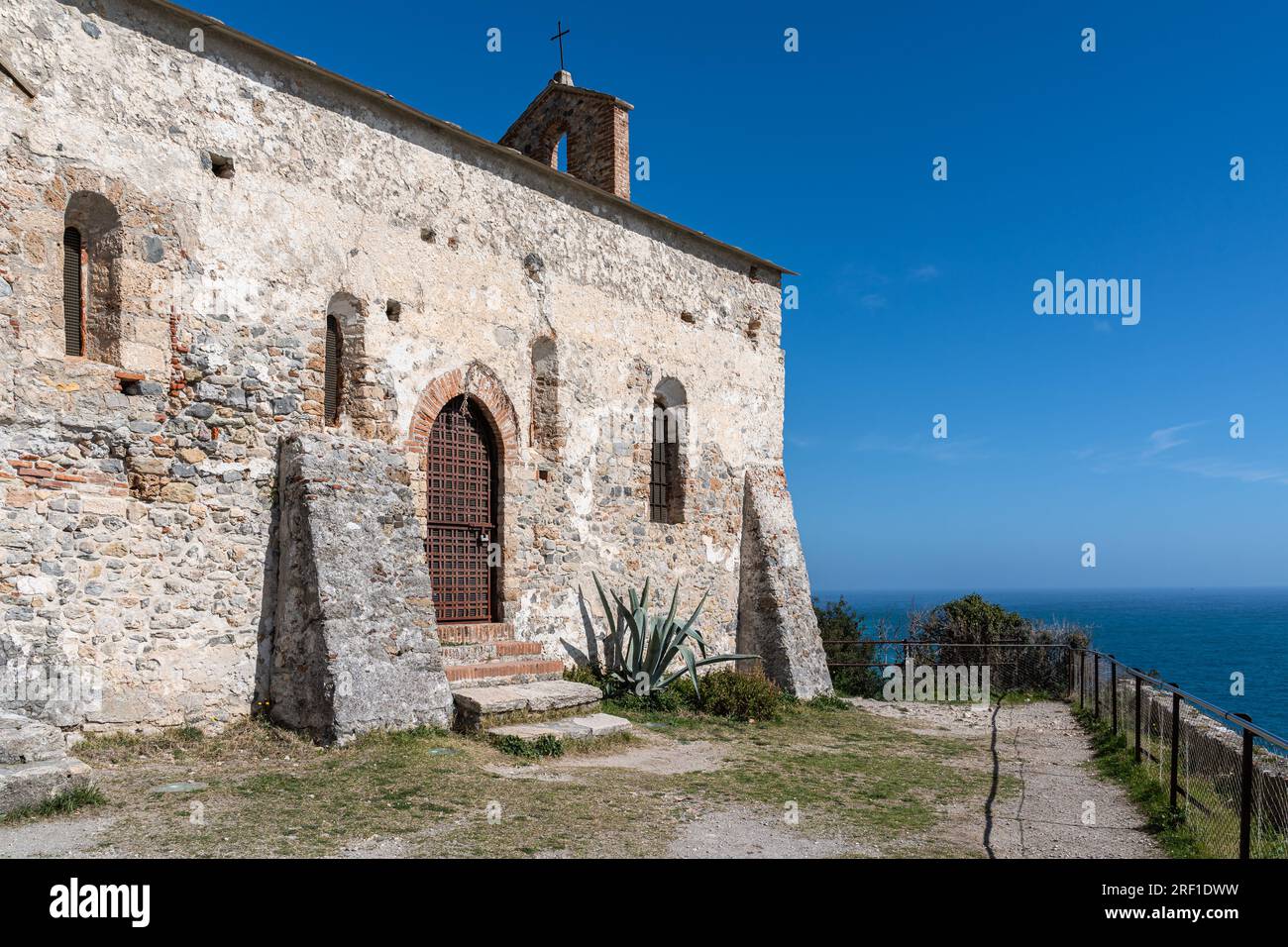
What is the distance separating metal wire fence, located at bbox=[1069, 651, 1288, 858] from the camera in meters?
5.72

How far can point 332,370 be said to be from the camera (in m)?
9.51

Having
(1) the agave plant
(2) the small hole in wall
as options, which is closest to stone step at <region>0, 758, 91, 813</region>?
(2) the small hole in wall

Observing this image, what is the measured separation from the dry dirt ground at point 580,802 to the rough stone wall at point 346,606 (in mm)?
331

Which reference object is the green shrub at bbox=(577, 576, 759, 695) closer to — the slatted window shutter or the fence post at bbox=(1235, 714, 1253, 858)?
the slatted window shutter

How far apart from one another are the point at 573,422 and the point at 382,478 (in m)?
3.17

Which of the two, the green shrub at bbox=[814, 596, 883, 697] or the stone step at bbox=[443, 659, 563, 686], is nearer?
the stone step at bbox=[443, 659, 563, 686]

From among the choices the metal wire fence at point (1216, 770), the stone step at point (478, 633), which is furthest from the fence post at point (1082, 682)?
the stone step at point (478, 633)

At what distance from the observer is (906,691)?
14.6 meters

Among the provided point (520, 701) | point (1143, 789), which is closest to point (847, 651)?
point (1143, 789)

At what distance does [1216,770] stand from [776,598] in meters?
6.90

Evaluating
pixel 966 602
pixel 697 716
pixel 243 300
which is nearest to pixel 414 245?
pixel 243 300

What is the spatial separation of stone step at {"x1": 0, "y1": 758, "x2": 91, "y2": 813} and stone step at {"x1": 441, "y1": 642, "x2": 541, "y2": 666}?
424 centimetres

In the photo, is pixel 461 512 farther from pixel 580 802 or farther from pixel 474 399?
pixel 580 802
